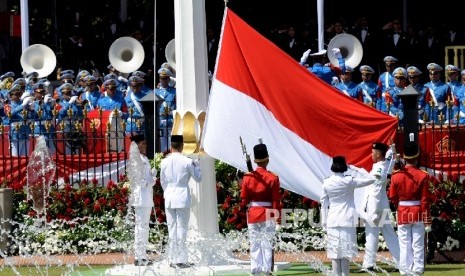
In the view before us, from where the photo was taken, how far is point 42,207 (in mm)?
23422

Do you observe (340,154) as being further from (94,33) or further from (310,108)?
(94,33)

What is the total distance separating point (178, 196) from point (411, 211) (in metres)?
2.70

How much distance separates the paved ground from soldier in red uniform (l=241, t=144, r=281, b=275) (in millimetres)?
1973

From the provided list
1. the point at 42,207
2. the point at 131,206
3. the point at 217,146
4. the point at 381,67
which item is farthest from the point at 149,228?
the point at 381,67

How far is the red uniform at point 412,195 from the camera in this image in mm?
19125

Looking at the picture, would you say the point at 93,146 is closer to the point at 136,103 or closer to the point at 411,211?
the point at 136,103

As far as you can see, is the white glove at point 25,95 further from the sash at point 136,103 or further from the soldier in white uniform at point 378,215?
the soldier in white uniform at point 378,215

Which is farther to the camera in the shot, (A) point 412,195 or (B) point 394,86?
(B) point 394,86

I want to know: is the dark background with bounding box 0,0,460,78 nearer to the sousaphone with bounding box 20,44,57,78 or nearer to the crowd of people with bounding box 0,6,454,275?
the crowd of people with bounding box 0,6,454,275

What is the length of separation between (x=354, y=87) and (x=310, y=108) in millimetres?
6169

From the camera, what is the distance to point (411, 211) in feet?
62.8

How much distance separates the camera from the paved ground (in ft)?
69.7

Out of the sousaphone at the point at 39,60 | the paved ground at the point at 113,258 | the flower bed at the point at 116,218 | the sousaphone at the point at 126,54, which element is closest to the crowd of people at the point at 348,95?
the sousaphone at the point at 126,54

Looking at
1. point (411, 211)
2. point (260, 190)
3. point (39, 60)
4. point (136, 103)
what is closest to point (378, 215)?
point (411, 211)
